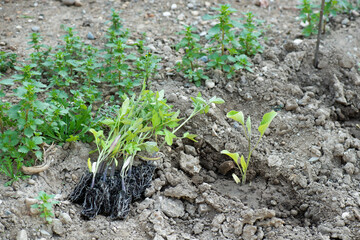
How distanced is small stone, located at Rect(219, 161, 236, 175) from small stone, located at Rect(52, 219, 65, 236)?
1.31 metres

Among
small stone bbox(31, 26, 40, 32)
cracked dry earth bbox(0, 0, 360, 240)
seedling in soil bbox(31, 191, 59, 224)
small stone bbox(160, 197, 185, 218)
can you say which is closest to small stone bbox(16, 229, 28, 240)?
cracked dry earth bbox(0, 0, 360, 240)

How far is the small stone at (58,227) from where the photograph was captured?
2.75m

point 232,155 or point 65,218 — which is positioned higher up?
point 232,155

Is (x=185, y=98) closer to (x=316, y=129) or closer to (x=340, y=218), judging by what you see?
(x=316, y=129)

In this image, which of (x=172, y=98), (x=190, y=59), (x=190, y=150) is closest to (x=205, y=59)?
(x=190, y=59)

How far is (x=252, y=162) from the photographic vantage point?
3.43 metres

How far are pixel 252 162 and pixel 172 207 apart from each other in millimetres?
778

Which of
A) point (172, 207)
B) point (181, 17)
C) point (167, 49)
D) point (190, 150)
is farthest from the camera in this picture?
point (181, 17)

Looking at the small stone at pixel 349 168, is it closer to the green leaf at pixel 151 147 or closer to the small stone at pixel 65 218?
the green leaf at pixel 151 147

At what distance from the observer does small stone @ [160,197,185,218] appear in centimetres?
304

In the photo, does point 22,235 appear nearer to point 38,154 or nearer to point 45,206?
point 45,206

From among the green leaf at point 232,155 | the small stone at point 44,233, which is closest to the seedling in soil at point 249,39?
the green leaf at point 232,155

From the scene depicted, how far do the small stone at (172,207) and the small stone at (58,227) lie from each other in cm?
70

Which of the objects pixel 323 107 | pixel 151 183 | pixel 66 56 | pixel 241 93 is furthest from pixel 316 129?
pixel 66 56
